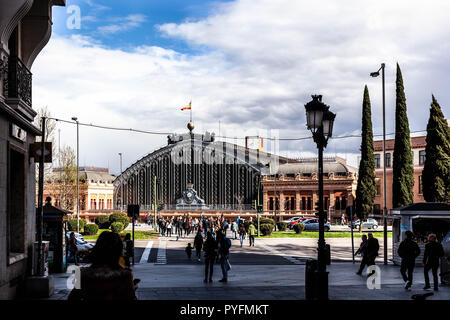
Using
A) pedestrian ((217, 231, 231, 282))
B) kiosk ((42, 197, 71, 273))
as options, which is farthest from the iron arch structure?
pedestrian ((217, 231, 231, 282))

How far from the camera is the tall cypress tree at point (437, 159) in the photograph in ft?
147

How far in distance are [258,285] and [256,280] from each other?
1.43 metres

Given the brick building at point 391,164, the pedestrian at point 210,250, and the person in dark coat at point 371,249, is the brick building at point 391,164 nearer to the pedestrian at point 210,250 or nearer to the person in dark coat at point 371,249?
the person in dark coat at point 371,249

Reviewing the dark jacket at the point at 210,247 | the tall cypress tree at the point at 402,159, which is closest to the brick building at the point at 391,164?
the tall cypress tree at the point at 402,159

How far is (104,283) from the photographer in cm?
478

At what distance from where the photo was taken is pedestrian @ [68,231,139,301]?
4.79m

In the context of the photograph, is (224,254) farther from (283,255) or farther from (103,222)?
(103,222)

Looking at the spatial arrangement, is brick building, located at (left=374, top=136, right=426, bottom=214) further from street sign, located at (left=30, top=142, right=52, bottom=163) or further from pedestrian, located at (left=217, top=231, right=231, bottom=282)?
street sign, located at (left=30, top=142, right=52, bottom=163)

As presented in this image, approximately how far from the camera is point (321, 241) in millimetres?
12406

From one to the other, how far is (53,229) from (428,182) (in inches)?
1344

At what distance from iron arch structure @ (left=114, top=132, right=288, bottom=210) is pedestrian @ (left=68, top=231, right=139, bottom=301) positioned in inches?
3355

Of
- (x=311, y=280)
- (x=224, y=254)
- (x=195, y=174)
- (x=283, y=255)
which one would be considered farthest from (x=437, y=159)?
(x=195, y=174)
